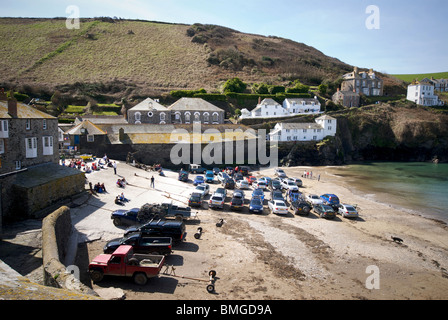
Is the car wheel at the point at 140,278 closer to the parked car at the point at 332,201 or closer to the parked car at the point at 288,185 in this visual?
the parked car at the point at 332,201

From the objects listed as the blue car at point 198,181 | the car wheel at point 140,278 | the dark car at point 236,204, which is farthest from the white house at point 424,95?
the car wheel at point 140,278

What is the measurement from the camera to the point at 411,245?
18.4 meters

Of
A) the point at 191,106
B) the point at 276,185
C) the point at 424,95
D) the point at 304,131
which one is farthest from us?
the point at 424,95

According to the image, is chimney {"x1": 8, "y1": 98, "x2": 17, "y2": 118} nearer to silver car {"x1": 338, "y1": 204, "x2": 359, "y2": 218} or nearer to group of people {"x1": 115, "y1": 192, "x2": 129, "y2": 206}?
group of people {"x1": 115, "y1": 192, "x2": 129, "y2": 206}

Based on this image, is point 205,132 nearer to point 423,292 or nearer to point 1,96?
point 1,96

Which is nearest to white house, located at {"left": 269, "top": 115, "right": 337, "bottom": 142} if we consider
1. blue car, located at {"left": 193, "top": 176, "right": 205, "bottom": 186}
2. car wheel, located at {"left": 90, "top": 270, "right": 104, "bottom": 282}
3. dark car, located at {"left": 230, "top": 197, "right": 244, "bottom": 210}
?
blue car, located at {"left": 193, "top": 176, "right": 205, "bottom": 186}

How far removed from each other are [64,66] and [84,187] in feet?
268

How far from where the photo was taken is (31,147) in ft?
67.8

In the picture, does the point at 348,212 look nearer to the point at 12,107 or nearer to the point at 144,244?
the point at 144,244

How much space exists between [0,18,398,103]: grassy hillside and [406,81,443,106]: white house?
81.1 ft

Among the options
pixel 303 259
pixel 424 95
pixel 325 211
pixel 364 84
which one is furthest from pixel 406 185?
pixel 424 95

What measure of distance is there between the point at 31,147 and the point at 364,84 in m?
89.9

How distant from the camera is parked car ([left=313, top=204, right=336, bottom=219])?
22.6m
